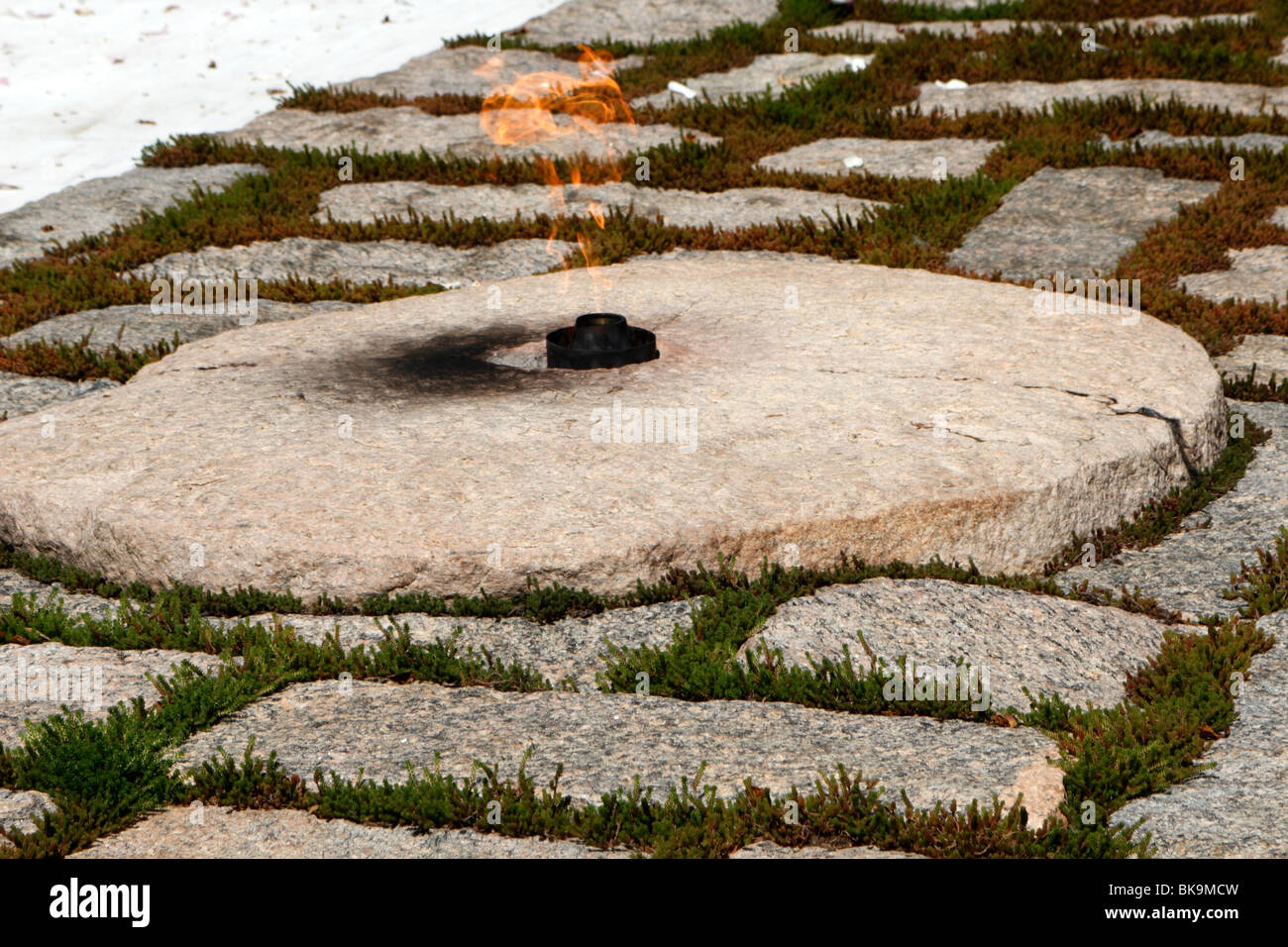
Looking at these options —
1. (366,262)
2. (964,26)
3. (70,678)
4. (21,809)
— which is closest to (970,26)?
(964,26)

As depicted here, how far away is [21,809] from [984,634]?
310 cm

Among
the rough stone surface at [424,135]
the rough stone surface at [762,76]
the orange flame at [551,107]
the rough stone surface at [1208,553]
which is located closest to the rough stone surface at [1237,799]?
the rough stone surface at [1208,553]

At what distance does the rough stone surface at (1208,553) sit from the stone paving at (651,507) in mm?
21

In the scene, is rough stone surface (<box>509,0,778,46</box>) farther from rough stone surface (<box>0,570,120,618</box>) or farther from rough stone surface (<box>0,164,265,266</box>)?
rough stone surface (<box>0,570,120,618</box>)

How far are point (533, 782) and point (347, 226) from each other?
23.5 ft

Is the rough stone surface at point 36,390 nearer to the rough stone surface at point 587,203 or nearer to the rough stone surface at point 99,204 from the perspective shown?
the rough stone surface at point 99,204

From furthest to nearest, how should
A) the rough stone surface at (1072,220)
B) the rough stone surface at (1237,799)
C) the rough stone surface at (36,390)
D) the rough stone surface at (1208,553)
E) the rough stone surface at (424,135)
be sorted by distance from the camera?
the rough stone surface at (424,135)
the rough stone surface at (1072,220)
the rough stone surface at (36,390)
the rough stone surface at (1208,553)
the rough stone surface at (1237,799)

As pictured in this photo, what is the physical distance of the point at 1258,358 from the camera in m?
7.43

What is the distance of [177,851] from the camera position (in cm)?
353

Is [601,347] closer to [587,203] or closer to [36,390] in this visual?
[36,390]

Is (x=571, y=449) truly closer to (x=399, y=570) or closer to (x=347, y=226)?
(x=399, y=570)

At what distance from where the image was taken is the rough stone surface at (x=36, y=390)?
23.4 feet
